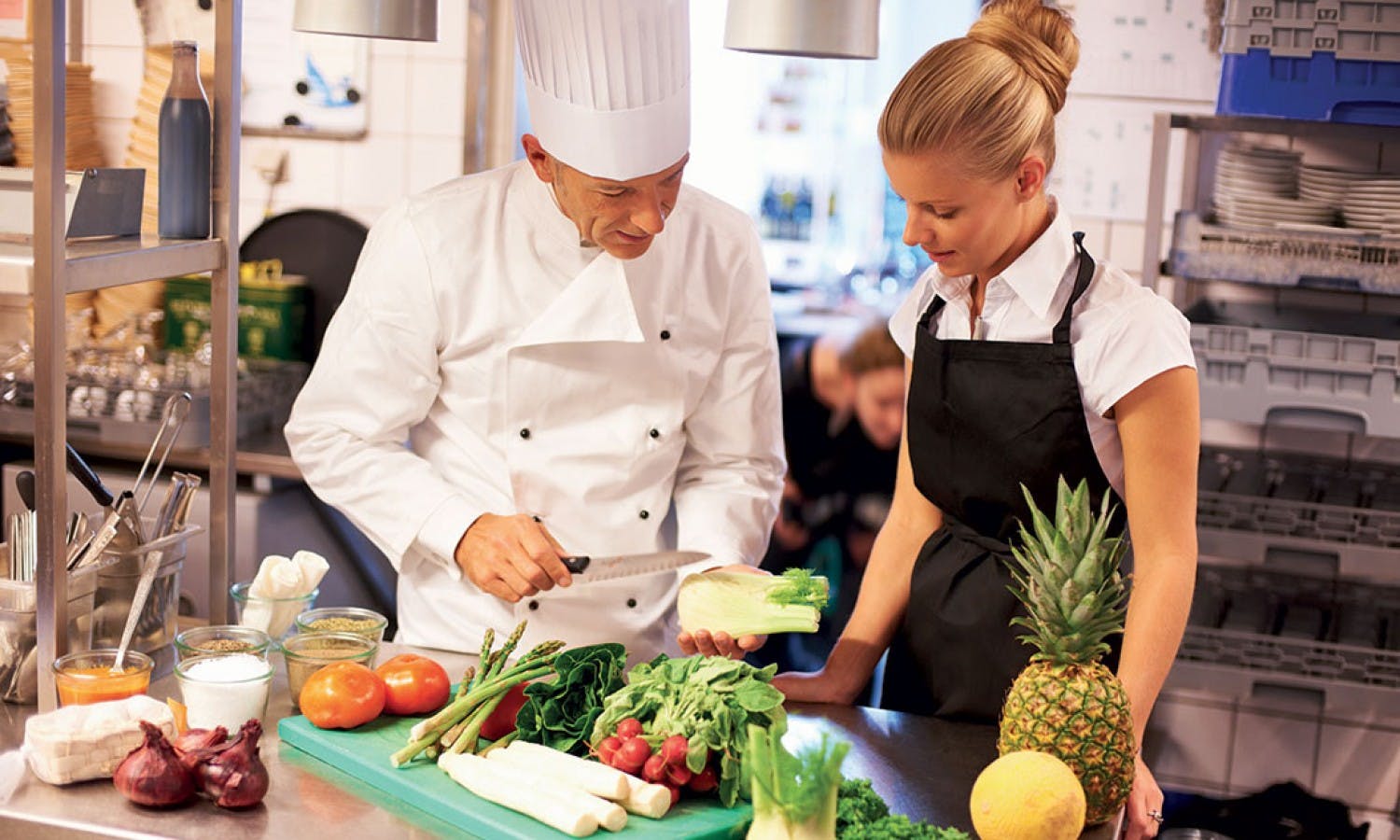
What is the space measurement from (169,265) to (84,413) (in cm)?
216

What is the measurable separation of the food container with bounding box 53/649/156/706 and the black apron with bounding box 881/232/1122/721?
1.05 meters

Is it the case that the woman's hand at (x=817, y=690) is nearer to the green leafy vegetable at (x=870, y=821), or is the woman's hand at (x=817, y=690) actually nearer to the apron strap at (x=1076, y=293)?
the green leafy vegetable at (x=870, y=821)

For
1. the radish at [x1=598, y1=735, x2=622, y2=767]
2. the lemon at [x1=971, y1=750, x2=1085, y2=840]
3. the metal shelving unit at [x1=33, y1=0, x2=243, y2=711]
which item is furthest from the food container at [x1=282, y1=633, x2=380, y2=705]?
the lemon at [x1=971, y1=750, x2=1085, y2=840]

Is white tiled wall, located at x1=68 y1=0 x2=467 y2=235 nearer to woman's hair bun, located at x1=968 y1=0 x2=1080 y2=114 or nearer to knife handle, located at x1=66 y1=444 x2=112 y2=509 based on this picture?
knife handle, located at x1=66 y1=444 x2=112 y2=509

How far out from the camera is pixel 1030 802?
5.06 ft

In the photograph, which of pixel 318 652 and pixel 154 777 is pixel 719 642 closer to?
pixel 318 652

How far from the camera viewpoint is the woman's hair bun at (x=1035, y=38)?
6.36ft

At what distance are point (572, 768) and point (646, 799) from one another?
0.10 metres

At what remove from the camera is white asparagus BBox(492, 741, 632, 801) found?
1615 mm

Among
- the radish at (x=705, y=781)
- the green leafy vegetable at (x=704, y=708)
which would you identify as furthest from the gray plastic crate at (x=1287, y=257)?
the radish at (x=705, y=781)

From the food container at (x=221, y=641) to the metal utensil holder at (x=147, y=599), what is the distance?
0.13 metres

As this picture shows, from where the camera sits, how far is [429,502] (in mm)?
2203

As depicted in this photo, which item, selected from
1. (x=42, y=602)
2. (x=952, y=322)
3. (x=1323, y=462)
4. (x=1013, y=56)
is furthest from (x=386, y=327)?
(x=1323, y=462)

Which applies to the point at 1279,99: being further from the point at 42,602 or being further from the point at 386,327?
the point at 42,602
